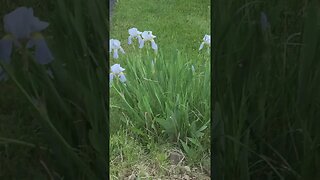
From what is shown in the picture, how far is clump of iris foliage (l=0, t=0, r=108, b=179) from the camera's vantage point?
1120 millimetres

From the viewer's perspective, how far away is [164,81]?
131 centimetres

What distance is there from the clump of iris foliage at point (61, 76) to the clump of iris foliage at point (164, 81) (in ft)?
0.32

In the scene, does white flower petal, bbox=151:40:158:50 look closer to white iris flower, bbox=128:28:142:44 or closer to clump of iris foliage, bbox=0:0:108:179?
white iris flower, bbox=128:28:142:44

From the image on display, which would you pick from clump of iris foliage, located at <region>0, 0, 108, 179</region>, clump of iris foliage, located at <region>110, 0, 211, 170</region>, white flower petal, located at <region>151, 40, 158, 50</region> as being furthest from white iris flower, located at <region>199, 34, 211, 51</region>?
clump of iris foliage, located at <region>0, 0, 108, 179</region>

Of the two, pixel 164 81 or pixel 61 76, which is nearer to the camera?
pixel 61 76

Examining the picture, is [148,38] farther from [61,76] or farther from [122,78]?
[61,76]

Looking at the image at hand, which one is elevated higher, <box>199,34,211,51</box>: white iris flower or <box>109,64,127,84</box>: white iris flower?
<box>199,34,211,51</box>: white iris flower

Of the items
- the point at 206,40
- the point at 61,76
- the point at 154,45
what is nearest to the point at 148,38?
the point at 154,45
